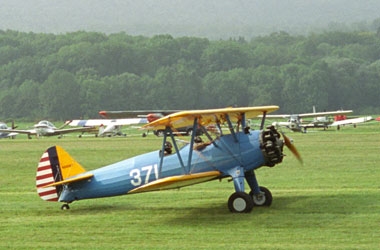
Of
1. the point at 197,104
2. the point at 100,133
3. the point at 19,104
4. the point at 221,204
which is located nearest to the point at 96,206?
the point at 221,204

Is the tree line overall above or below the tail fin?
above

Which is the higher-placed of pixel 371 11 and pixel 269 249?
pixel 371 11

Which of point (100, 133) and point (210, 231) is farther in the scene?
point (100, 133)

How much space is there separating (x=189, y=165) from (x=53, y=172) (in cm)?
235

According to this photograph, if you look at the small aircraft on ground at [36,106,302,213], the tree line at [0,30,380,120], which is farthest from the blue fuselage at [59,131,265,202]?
the tree line at [0,30,380,120]

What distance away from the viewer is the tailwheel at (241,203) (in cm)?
1260

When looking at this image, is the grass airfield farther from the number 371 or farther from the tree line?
the tree line

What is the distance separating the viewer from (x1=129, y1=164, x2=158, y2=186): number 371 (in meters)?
13.3

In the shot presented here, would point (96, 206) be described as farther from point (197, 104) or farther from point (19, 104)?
point (19, 104)

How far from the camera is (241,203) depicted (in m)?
12.6

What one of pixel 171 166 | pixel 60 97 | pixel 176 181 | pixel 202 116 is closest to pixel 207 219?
pixel 176 181

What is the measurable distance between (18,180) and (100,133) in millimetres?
27498

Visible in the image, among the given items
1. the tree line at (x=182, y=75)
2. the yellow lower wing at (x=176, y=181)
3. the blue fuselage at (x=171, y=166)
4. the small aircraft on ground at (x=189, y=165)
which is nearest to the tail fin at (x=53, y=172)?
the small aircraft on ground at (x=189, y=165)

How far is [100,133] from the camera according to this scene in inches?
1877
